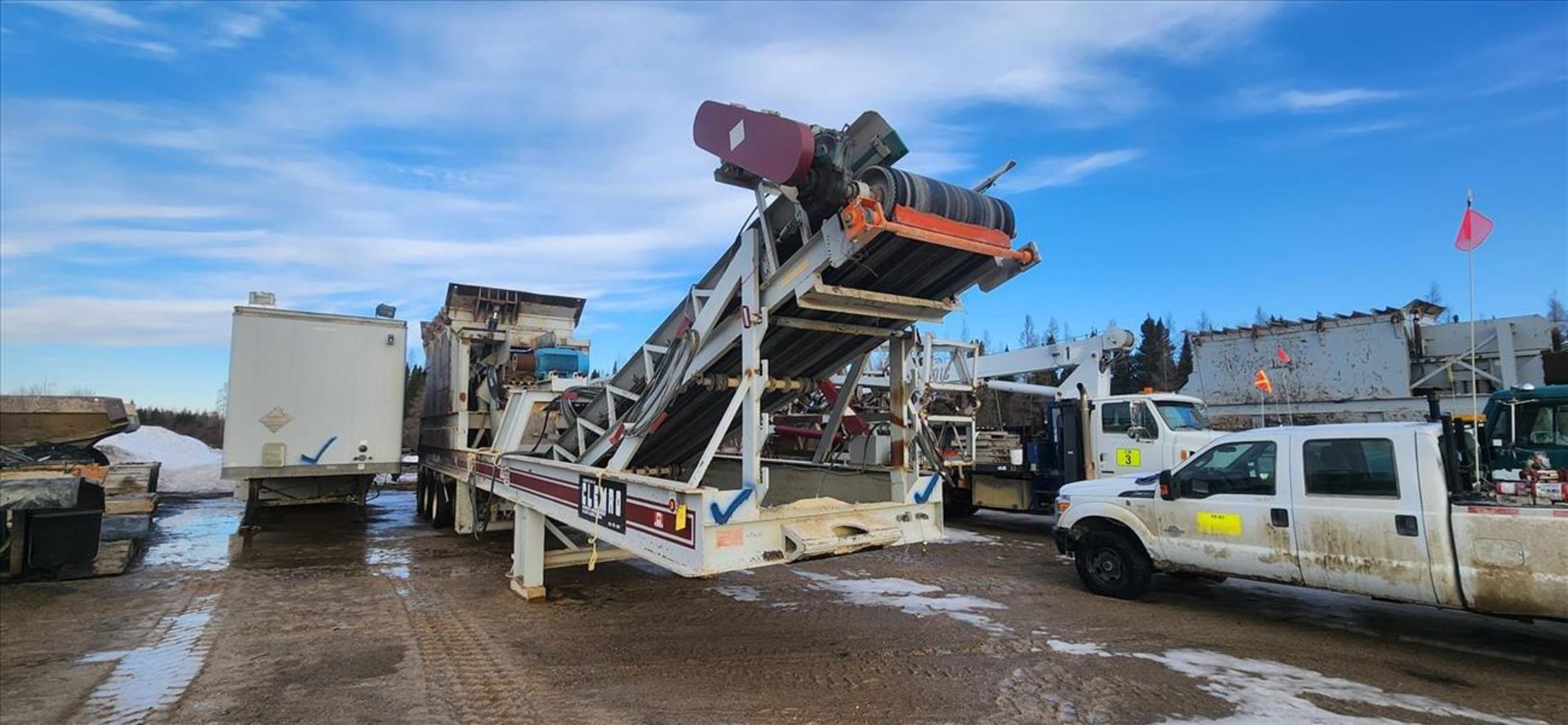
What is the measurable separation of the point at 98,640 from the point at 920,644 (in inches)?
239

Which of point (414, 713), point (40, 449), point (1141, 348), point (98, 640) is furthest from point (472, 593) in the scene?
point (1141, 348)

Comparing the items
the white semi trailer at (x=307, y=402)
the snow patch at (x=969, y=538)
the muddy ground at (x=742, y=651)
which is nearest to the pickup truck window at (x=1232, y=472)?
the muddy ground at (x=742, y=651)

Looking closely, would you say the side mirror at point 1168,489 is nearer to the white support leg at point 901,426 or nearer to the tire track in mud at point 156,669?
the white support leg at point 901,426

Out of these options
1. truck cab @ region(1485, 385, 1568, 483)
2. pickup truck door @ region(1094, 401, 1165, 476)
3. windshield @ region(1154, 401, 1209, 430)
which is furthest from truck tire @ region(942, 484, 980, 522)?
truck cab @ region(1485, 385, 1568, 483)

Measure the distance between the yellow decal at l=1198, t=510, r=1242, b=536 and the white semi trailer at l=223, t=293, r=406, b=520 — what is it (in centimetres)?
978

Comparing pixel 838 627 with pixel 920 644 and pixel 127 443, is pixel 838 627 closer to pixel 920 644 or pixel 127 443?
pixel 920 644

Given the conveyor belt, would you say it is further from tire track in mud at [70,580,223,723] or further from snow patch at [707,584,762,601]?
tire track in mud at [70,580,223,723]

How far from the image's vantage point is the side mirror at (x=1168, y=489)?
670 centimetres

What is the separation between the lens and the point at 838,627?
5.99 meters

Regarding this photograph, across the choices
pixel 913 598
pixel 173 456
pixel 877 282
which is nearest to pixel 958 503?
pixel 913 598

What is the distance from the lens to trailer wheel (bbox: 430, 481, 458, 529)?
37.6ft

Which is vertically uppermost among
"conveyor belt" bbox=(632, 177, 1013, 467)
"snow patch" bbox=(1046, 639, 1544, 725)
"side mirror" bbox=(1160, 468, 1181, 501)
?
"conveyor belt" bbox=(632, 177, 1013, 467)

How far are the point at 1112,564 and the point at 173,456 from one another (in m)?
27.2

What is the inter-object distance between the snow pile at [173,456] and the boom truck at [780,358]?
18.1 m
